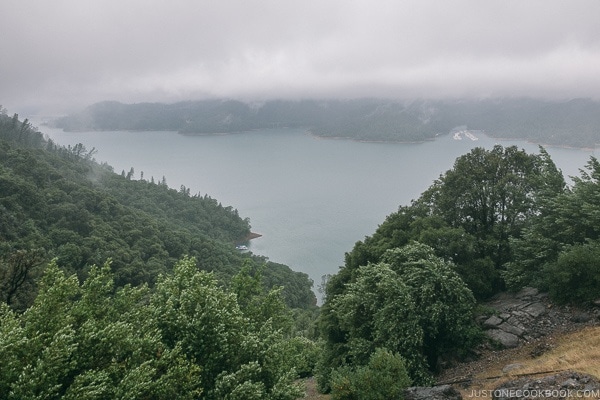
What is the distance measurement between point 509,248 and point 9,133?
389 ft

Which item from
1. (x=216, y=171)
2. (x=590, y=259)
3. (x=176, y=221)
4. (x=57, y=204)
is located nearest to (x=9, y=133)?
(x=176, y=221)

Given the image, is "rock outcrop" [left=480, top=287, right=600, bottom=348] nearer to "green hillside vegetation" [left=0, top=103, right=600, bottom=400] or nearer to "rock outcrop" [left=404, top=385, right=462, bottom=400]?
"green hillside vegetation" [left=0, top=103, right=600, bottom=400]

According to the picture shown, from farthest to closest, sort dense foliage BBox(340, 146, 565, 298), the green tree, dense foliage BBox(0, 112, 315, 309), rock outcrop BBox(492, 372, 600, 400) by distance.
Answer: dense foliage BBox(0, 112, 315, 309) → dense foliage BBox(340, 146, 565, 298) → the green tree → rock outcrop BBox(492, 372, 600, 400)

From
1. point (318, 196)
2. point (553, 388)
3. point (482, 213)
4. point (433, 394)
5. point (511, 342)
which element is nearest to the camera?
point (553, 388)

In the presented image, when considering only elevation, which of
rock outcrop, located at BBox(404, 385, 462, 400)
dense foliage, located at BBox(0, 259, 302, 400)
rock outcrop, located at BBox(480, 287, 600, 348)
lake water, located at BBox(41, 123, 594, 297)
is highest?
dense foliage, located at BBox(0, 259, 302, 400)

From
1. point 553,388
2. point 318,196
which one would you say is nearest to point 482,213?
point 553,388

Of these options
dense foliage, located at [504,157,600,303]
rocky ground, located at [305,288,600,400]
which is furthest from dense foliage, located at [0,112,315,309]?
dense foliage, located at [504,157,600,303]

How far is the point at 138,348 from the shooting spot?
11039 mm

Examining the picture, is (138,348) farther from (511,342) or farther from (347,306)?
(511,342)

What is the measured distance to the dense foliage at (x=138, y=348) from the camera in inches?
376

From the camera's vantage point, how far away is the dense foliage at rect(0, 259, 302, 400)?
9.54 metres

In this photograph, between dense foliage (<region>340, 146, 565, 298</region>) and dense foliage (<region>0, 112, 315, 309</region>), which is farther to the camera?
dense foliage (<region>0, 112, 315, 309</region>)

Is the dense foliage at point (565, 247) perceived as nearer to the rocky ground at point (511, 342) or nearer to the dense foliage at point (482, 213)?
the rocky ground at point (511, 342)

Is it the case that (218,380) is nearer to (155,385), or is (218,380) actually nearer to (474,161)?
(155,385)
